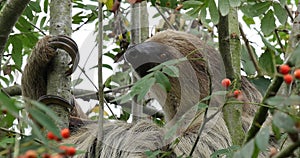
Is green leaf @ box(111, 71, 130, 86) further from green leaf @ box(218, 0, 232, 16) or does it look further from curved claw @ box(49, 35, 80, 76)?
green leaf @ box(218, 0, 232, 16)

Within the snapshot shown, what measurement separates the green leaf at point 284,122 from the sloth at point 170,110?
238cm

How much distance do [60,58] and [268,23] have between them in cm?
179

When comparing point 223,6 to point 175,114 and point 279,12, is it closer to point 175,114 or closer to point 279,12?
point 279,12

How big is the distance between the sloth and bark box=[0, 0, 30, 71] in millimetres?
1328

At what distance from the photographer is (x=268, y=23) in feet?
13.8

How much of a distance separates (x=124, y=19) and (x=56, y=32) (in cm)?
121

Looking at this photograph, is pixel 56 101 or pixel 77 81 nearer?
pixel 56 101

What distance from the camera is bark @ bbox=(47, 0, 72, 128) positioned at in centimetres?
444

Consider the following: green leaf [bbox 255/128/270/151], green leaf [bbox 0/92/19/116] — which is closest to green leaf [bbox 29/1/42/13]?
green leaf [bbox 0/92/19/116]

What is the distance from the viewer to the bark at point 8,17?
3.52 meters

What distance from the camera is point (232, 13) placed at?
533 centimetres

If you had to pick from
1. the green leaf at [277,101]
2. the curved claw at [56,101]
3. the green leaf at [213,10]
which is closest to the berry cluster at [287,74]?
the green leaf at [277,101]

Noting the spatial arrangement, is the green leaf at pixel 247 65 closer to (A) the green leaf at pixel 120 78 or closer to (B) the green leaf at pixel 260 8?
(B) the green leaf at pixel 260 8

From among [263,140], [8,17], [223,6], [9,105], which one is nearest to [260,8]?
[223,6]
